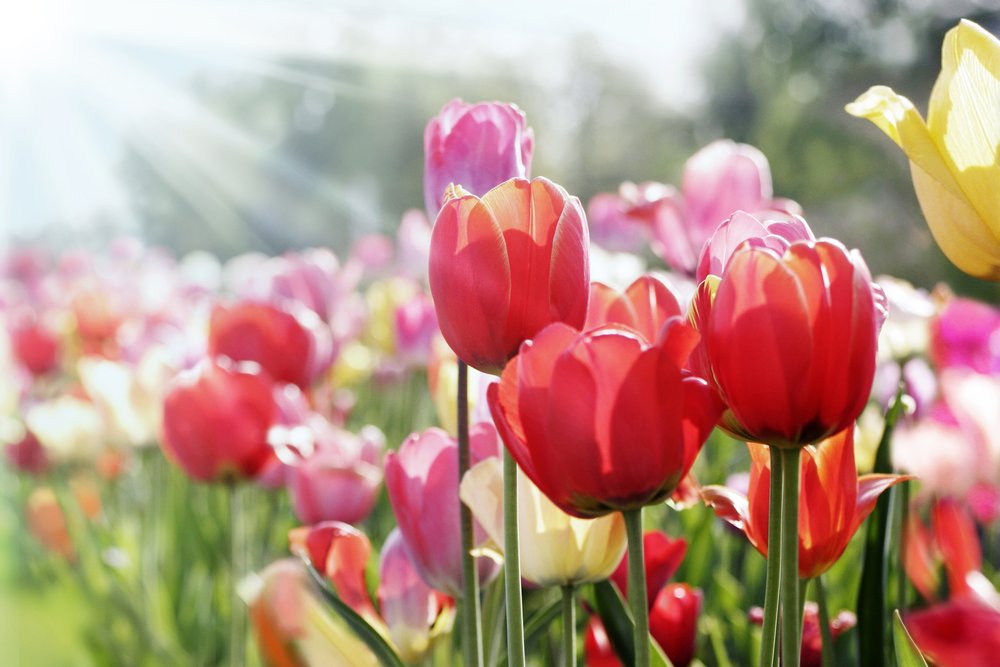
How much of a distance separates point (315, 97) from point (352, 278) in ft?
45.1

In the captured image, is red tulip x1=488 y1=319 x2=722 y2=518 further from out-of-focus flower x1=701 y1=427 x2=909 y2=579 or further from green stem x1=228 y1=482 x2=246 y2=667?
green stem x1=228 y1=482 x2=246 y2=667

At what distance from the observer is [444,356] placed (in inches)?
23.0

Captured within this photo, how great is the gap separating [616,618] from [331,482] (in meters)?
0.30

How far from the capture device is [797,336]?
27 cm

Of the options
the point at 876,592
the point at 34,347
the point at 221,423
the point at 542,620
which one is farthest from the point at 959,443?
the point at 34,347

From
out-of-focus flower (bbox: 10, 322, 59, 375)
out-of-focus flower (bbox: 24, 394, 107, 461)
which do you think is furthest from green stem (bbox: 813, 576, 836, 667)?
out-of-focus flower (bbox: 10, 322, 59, 375)

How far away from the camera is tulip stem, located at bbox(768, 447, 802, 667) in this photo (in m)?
0.27

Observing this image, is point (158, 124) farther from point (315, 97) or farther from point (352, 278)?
point (352, 278)

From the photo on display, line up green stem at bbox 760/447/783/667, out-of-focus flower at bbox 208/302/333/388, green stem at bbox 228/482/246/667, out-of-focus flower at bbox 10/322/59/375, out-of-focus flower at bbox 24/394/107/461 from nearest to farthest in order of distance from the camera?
green stem at bbox 760/447/783/667 < green stem at bbox 228/482/246/667 < out-of-focus flower at bbox 208/302/333/388 < out-of-focus flower at bbox 24/394/107/461 < out-of-focus flower at bbox 10/322/59/375

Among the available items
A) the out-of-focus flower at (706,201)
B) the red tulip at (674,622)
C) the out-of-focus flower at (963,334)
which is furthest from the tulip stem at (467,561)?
the out-of-focus flower at (963,334)

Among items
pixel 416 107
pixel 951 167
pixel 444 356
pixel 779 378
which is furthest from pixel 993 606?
pixel 416 107

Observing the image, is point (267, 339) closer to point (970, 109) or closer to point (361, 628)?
point (361, 628)

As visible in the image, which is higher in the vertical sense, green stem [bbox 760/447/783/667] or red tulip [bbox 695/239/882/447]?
red tulip [bbox 695/239/882/447]

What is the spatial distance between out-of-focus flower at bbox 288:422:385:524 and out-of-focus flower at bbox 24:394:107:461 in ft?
2.12
